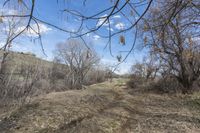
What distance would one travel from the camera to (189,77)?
50.4 ft

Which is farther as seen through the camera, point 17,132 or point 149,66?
point 149,66

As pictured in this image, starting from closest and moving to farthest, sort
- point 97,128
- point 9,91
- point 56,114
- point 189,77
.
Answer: point 97,128, point 56,114, point 9,91, point 189,77

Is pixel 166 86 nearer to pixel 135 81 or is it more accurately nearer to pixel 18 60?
pixel 135 81

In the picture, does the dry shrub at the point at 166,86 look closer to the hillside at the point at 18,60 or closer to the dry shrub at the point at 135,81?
the dry shrub at the point at 135,81

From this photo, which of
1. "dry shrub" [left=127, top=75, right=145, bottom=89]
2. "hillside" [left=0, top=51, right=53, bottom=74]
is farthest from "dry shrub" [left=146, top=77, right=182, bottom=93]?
"hillside" [left=0, top=51, right=53, bottom=74]

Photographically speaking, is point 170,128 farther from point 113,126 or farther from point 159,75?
point 159,75

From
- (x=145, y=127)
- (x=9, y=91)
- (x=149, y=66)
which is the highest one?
(x=149, y=66)

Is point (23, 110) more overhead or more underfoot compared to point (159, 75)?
more underfoot

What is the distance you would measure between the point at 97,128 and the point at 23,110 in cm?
331

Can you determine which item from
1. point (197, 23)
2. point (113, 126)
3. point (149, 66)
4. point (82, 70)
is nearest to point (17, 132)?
point (113, 126)

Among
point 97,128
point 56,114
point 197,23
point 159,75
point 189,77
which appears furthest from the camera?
point 159,75

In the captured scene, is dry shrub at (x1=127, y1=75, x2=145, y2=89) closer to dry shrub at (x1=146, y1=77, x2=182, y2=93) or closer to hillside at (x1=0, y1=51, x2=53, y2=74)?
dry shrub at (x1=146, y1=77, x2=182, y2=93)

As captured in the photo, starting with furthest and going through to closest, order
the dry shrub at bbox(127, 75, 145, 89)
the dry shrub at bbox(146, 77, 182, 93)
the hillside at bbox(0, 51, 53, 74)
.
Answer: the dry shrub at bbox(127, 75, 145, 89)
the hillside at bbox(0, 51, 53, 74)
the dry shrub at bbox(146, 77, 182, 93)

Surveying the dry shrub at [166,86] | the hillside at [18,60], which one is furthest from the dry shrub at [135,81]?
the hillside at [18,60]
